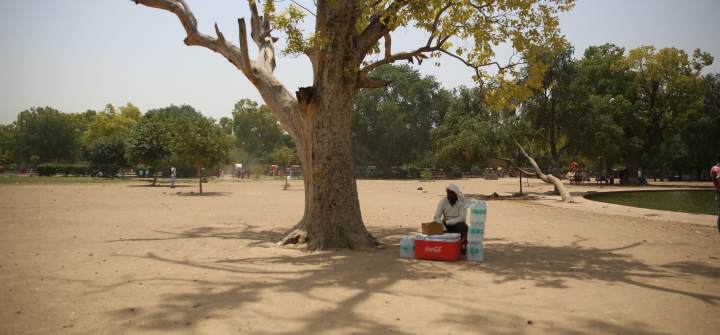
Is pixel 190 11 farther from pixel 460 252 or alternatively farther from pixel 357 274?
pixel 460 252

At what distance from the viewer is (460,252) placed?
7.33 m

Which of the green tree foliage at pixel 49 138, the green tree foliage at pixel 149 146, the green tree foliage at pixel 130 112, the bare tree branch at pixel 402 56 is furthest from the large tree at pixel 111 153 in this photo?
the bare tree branch at pixel 402 56

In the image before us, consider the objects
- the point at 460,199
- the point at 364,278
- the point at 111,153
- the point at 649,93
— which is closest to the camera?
the point at 364,278

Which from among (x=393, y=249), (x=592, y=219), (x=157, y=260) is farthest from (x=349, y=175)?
(x=592, y=219)

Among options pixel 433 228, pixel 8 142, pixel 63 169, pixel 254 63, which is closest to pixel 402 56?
pixel 254 63

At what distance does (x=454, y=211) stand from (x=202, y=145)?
2005cm

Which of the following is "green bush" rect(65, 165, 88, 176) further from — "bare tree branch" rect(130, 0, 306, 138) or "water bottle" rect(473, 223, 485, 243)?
"water bottle" rect(473, 223, 485, 243)

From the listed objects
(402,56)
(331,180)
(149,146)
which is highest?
(402,56)

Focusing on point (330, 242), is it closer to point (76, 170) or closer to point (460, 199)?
point (460, 199)

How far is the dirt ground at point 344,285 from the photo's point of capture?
3.99 metres

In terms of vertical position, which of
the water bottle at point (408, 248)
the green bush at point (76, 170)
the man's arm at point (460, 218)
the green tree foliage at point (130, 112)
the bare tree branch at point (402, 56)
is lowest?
the water bottle at point (408, 248)

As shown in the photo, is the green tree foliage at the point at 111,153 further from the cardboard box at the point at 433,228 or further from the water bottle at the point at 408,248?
the cardboard box at the point at 433,228

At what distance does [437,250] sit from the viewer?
276 inches

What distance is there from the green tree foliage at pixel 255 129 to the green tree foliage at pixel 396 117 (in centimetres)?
3486
